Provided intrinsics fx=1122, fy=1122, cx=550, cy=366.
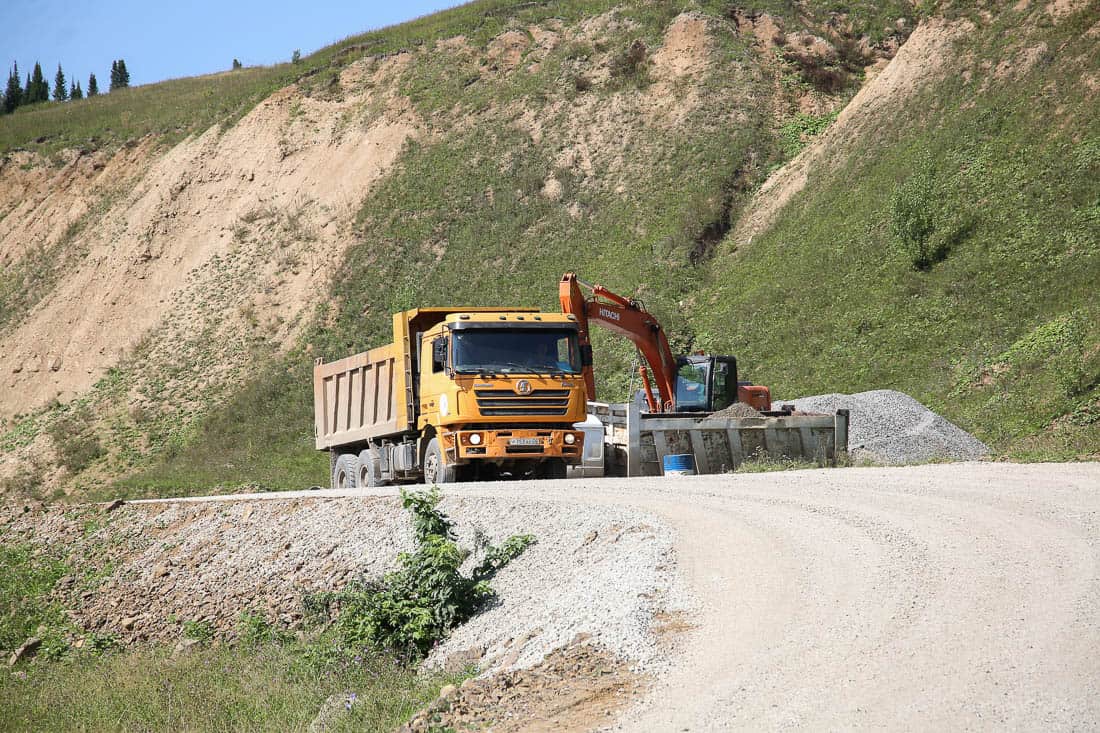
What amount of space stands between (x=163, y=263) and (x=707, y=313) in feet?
97.4

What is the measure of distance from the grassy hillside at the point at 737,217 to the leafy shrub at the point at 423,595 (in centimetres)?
999

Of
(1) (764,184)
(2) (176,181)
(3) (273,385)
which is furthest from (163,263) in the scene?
(1) (764,184)

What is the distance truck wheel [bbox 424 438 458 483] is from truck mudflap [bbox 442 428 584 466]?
385 millimetres

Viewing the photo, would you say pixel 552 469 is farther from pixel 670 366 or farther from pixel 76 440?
pixel 76 440

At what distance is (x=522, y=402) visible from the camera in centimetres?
1878

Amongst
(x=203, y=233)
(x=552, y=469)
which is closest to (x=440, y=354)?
(x=552, y=469)

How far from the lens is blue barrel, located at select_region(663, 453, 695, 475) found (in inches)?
755

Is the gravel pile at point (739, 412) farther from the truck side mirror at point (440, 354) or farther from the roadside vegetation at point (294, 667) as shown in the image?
the roadside vegetation at point (294, 667)

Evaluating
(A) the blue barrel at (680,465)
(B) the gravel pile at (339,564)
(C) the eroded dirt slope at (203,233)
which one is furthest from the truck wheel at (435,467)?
(C) the eroded dirt slope at (203,233)

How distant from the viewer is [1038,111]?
34594mm

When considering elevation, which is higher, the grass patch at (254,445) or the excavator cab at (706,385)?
the excavator cab at (706,385)

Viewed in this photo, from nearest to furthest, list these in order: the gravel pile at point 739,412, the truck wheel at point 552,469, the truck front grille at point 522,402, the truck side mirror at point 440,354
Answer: the truck front grille at point 522,402 < the truck side mirror at point 440,354 < the truck wheel at point 552,469 < the gravel pile at point 739,412

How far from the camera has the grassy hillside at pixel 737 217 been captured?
94.7ft

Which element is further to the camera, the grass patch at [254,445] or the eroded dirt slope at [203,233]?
the eroded dirt slope at [203,233]
